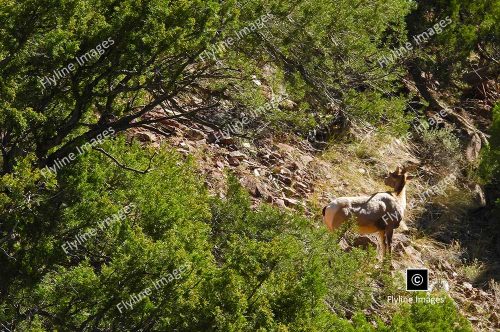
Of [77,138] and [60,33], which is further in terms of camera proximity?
[77,138]

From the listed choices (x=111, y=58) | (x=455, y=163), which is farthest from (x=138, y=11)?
(x=455, y=163)

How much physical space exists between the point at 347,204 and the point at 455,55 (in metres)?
8.64

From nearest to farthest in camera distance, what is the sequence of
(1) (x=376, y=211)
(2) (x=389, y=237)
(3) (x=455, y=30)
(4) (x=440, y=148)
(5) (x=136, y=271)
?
(5) (x=136, y=271) → (1) (x=376, y=211) → (2) (x=389, y=237) → (4) (x=440, y=148) → (3) (x=455, y=30)

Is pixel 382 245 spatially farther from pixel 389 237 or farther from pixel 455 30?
pixel 455 30

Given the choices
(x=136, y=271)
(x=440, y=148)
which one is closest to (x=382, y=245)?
(x=440, y=148)

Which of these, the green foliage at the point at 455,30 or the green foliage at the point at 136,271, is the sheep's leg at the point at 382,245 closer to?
the green foliage at the point at 136,271

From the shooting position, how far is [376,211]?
1579 cm

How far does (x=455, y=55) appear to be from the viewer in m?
22.8

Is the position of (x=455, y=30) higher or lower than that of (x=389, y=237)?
higher

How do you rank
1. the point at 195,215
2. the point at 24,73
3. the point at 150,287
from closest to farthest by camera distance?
the point at 150,287
the point at 24,73
the point at 195,215

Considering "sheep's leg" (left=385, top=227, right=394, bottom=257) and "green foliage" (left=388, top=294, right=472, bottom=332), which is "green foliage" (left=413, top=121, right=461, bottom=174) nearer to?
"sheep's leg" (left=385, top=227, right=394, bottom=257)

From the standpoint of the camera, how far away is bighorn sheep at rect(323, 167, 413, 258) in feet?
50.2

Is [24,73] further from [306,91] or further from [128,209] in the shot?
[306,91]

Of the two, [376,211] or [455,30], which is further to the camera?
[455,30]
